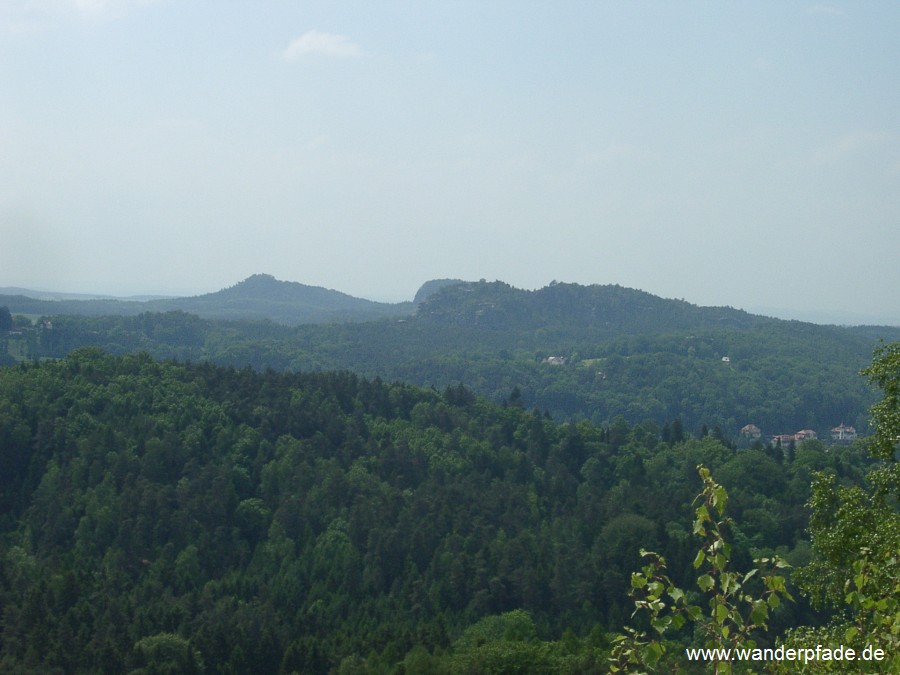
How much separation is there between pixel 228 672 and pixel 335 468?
32.4 meters

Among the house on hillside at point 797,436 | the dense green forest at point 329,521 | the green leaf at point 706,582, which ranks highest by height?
the green leaf at point 706,582

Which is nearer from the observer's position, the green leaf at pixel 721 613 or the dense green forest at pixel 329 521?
the green leaf at pixel 721 613

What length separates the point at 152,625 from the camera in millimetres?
47188

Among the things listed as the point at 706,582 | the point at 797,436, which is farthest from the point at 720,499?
the point at 797,436

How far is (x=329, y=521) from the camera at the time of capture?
224 ft

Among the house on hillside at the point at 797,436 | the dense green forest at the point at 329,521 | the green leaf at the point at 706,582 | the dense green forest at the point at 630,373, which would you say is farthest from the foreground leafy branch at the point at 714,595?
the dense green forest at the point at 630,373

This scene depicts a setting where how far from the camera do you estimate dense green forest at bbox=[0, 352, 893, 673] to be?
44.8 meters

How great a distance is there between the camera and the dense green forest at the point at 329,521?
44812 mm

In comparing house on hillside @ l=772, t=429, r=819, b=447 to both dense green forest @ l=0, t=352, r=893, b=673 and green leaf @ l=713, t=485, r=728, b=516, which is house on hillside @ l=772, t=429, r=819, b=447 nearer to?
dense green forest @ l=0, t=352, r=893, b=673

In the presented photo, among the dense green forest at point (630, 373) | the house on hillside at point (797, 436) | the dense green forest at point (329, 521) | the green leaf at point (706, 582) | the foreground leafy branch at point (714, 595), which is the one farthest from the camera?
the dense green forest at point (630, 373)

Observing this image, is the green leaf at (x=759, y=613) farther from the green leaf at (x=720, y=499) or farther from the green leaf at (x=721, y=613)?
the green leaf at (x=720, y=499)

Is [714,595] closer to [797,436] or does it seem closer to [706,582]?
[706,582]

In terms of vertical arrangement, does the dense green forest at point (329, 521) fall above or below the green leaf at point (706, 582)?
below

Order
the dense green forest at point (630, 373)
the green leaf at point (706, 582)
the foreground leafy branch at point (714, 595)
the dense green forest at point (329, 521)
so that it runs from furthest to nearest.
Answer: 1. the dense green forest at point (630, 373)
2. the dense green forest at point (329, 521)
3. the foreground leafy branch at point (714, 595)
4. the green leaf at point (706, 582)
